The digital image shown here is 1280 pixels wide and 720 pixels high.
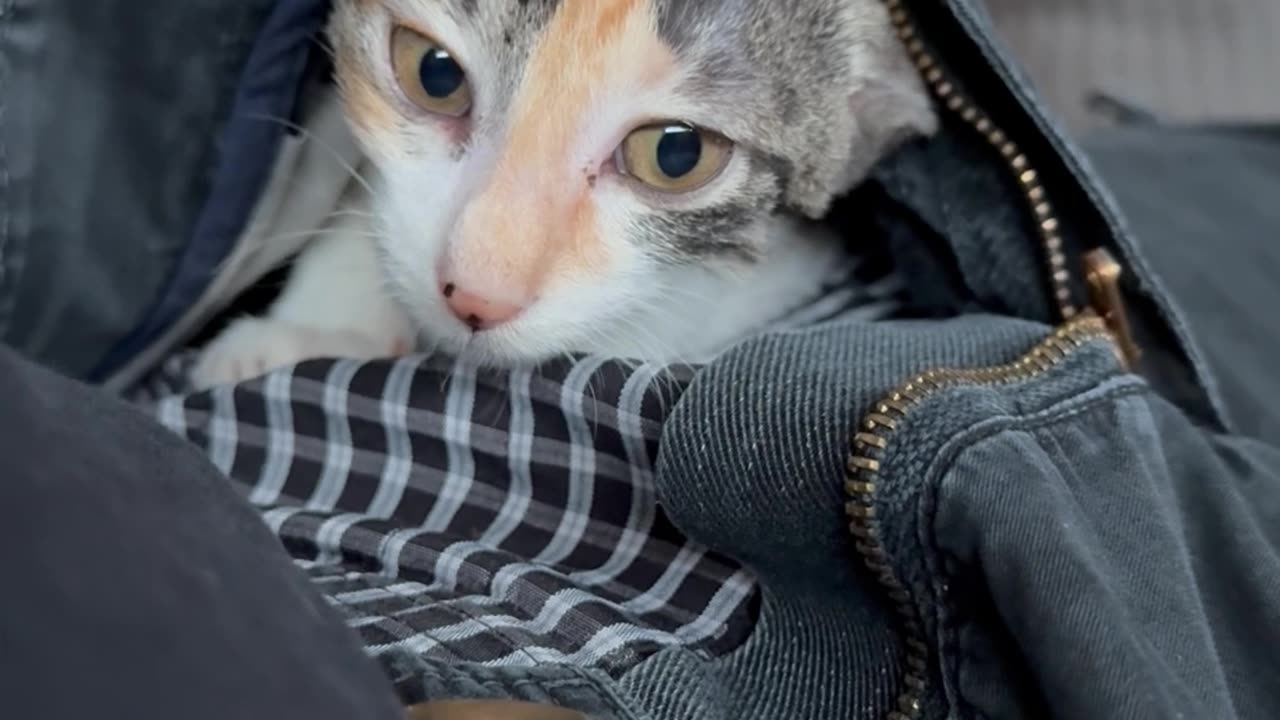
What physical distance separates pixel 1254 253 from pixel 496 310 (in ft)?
2.22

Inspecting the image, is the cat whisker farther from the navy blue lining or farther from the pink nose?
the pink nose

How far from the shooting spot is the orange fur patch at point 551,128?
643 millimetres

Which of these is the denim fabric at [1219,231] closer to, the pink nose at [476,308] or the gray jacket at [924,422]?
the gray jacket at [924,422]

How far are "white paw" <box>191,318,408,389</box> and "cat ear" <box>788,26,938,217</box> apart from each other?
29 centimetres

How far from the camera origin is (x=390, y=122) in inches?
28.5

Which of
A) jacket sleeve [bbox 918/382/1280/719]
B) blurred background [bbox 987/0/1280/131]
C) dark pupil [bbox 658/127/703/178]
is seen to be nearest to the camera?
jacket sleeve [bbox 918/382/1280/719]

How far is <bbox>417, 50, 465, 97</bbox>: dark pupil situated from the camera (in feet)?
2.32

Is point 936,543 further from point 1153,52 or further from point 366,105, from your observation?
point 1153,52

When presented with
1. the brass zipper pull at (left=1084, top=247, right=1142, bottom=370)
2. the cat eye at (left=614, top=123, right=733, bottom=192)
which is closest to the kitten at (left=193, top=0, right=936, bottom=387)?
the cat eye at (left=614, top=123, right=733, bottom=192)

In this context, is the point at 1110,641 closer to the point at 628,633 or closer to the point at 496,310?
the point at 628,633

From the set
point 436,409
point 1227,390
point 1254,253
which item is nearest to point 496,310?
point 436,409

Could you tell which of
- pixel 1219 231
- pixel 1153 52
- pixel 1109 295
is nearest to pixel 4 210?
pixel 1109 295

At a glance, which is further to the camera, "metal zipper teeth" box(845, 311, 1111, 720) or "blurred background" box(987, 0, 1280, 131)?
"blurred background" box(987, 0, 1280, 131)

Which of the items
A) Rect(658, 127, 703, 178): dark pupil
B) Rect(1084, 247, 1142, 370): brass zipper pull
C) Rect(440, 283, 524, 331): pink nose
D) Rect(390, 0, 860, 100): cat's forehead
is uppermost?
Rect(390, 0, 860, 100): cat's forehead
